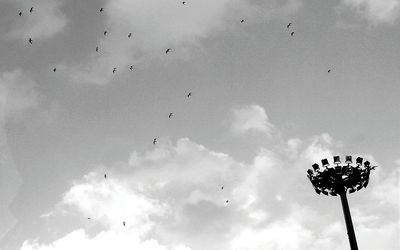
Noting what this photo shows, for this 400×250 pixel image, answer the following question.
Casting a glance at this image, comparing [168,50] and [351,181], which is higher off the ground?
[168,50]

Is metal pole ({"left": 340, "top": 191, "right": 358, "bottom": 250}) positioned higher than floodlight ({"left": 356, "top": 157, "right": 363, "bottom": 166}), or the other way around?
floodlight ({"left": 356, "top": 157, "right": 363, "bottom": 166})

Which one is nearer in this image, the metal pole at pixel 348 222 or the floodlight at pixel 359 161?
the metal pole at pixel 348 222

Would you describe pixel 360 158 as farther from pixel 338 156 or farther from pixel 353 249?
pixel 353 249

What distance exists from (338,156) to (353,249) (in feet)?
12.4

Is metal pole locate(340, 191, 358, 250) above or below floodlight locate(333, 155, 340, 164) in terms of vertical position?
below

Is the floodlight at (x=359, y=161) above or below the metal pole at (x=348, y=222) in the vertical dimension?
above

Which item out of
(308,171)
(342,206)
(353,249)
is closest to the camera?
(353,249)

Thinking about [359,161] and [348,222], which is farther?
[359,161]

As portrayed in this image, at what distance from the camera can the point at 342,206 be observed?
1611 cm

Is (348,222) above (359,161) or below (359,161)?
below

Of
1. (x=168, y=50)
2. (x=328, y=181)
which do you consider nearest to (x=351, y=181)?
(x=328, y=181)

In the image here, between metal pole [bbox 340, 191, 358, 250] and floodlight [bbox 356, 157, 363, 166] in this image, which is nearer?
metal pole [bbox 340, 191, 358, 250]

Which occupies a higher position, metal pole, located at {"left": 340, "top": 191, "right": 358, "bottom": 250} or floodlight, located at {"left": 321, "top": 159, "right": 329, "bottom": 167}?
floodlight, located at {"left": 321, "top": 159, "right": 329, "bottom": 167}

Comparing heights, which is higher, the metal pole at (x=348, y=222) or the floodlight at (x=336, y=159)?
the floodlight at (x=336, y=159)
